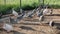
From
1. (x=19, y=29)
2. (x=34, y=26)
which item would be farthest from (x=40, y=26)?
(x=19, y=29)

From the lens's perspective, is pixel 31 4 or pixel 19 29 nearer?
pixel 19 29

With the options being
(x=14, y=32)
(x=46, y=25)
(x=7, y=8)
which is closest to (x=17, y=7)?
(x=7, y=8)

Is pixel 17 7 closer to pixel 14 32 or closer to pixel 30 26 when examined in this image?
pixel 30 26

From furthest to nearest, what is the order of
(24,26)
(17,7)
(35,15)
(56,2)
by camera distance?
(56,2) < (17,7) < (35,15) < (24,26)

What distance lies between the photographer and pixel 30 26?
7.18m

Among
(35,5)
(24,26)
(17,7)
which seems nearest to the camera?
(24,26)

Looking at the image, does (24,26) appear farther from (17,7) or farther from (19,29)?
(17,7)

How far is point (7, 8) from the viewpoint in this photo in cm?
1019

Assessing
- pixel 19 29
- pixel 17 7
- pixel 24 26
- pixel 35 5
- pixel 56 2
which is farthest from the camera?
pixel 56 2

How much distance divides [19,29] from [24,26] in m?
0.49

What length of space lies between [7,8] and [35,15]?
5.06 ft

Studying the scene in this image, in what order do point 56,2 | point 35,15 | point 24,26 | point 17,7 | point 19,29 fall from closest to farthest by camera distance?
point 19,29 → point 24,26 → point 35,15 → point 17,7 → point 56,2

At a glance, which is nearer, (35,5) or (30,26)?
(30,26)

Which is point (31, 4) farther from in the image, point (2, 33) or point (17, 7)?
point (2, 33)
